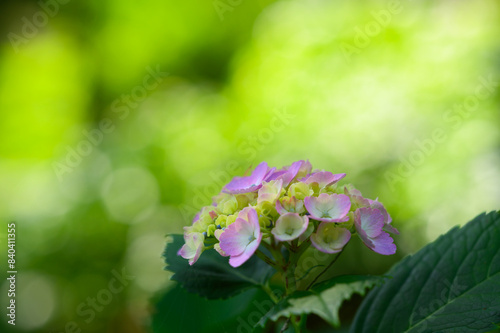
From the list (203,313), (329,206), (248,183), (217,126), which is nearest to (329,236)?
(329,206)

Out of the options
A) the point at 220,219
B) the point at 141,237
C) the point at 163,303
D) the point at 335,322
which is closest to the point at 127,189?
the point at 141,237

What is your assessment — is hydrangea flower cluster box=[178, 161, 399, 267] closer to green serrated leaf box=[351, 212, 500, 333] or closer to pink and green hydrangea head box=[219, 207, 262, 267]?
pink and green hydrangea head box=[219, 207, 262, 267]

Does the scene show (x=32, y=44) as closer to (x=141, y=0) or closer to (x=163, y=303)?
(x=141, y=0)

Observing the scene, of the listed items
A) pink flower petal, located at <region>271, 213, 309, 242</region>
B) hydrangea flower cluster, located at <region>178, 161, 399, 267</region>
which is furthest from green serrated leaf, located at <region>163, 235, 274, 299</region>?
pink flower petal, located at <region>271, 213, 309, 242</region>

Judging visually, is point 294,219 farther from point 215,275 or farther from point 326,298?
point 215,275

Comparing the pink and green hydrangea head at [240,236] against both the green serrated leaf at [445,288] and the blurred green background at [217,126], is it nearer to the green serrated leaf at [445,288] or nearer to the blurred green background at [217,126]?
the green serrated leaf at [445,288]

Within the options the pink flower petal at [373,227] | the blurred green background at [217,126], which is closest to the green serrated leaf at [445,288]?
the pink flower petal at [373,227]
